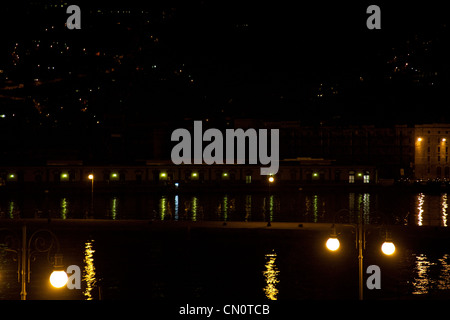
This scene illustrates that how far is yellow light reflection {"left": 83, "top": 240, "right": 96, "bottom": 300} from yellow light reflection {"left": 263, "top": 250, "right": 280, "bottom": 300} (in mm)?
5686

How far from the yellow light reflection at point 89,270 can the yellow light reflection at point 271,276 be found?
5686 mm

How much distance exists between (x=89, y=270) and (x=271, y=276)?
6.94m

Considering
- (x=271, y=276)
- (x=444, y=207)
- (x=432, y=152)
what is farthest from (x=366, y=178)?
(x=271, y=276)

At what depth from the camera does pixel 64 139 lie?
7219cm

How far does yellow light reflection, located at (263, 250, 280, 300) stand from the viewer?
20.0 meters

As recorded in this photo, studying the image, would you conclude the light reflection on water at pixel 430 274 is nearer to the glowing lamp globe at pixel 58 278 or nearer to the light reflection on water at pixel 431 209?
the glowing lamp globe at pixel 58 278

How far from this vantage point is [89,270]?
77.6ft

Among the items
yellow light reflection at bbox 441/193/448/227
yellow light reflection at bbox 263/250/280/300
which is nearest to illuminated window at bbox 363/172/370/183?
yellow light reflection at bbox 441/193/448/227

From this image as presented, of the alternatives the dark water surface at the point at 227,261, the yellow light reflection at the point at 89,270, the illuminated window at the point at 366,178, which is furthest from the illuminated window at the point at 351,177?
the yellow light reflection at the point at 89,270

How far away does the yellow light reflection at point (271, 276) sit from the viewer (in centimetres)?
2005

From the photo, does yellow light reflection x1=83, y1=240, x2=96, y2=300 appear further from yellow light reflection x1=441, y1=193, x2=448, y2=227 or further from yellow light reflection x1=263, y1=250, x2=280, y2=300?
yellow light reflection x1=441, y1=193, x2=448, y2=227

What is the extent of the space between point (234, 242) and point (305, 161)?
44.4m

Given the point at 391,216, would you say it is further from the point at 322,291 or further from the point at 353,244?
the point at 322,291

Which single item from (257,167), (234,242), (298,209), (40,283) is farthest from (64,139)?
(40,283)
